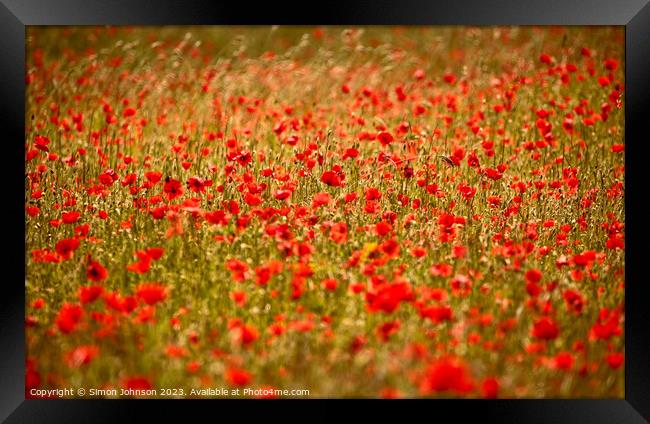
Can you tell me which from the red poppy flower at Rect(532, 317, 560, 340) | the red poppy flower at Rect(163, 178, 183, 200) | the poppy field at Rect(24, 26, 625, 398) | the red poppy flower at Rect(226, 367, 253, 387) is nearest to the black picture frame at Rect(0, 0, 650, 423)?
the poppy field at Rect(24, 26, 625, 398)

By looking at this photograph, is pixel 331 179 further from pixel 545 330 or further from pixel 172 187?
pixel 545 330

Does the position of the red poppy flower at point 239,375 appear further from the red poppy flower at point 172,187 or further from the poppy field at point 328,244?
the red poppy flower at point 172,187

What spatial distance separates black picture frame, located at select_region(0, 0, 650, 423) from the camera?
2652 millimetres

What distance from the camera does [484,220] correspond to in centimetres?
317

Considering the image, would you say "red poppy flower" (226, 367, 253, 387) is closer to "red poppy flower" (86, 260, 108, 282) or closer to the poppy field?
the poppy field

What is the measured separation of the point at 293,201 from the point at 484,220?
91 centimetres

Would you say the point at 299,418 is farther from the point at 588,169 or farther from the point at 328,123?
the point at 328,123
